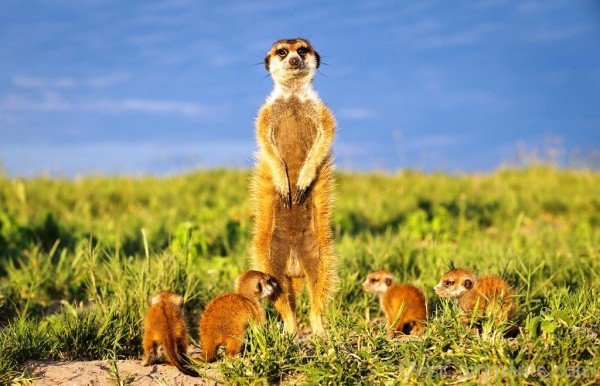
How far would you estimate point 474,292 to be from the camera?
12.6 ft

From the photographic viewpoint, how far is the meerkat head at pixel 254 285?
3730 millimetres

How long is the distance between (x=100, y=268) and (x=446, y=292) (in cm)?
302

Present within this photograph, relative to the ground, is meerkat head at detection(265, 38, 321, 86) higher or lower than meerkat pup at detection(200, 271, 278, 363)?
higher

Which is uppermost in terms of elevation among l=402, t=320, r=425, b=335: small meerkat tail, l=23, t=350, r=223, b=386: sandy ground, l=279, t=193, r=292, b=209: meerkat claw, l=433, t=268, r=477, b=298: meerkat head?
l=279, t=193, r=292, b=209: meerkat claw

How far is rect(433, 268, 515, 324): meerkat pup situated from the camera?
12.1 feet

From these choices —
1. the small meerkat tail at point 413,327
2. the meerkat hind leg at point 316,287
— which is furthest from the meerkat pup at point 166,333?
the small meerkat tail at point 413,327

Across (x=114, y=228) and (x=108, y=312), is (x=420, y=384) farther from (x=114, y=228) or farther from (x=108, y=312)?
(x=114, y=228)

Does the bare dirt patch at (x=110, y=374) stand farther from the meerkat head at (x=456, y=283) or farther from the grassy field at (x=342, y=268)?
the meerkat head at (x=456, y=283)

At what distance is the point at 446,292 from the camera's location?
3.90 metres

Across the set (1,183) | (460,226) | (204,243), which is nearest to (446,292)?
(204,243)

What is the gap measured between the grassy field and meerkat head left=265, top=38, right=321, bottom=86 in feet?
4.67

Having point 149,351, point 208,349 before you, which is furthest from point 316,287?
point 149,351

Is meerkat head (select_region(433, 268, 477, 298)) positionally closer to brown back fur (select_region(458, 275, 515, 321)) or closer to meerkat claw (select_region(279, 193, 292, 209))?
brown back fur (select_region(458, 275, 515, 321))

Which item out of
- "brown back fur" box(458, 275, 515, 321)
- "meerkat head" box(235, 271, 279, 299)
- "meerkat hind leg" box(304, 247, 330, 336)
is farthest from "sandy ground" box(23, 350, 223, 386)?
"brown back fur" box(458, 275, 515, 321)
